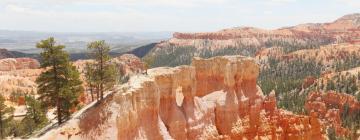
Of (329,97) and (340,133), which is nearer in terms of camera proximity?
(340,133)

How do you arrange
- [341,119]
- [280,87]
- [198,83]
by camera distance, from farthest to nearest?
[280,87] → [341,119] → [198,83]

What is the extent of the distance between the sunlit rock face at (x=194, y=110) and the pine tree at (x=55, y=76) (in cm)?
557

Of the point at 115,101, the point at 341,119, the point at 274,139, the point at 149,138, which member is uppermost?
the point at 115,101

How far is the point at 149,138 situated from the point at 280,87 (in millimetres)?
133249

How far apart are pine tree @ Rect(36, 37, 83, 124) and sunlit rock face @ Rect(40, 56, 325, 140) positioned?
557cm

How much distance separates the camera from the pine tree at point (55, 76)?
1623 inches

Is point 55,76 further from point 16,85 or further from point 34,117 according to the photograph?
point 16,85

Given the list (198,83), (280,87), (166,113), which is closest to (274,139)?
(198,83)

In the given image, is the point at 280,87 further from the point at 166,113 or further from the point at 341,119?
the point at 166,113

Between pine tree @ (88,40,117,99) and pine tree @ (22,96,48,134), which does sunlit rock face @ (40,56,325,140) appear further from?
pine tree @ (22,96,48,134)

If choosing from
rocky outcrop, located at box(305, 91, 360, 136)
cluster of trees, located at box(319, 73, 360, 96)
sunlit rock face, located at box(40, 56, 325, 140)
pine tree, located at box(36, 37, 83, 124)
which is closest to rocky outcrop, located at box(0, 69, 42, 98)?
rocky outcrop, located at box(305, 91, 360, 136)

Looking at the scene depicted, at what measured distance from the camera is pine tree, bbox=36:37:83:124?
41.2 m

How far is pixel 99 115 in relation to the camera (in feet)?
118

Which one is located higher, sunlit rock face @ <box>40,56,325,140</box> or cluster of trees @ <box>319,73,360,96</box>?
sunlit rock face @ <box>40,56,325,140</box>
